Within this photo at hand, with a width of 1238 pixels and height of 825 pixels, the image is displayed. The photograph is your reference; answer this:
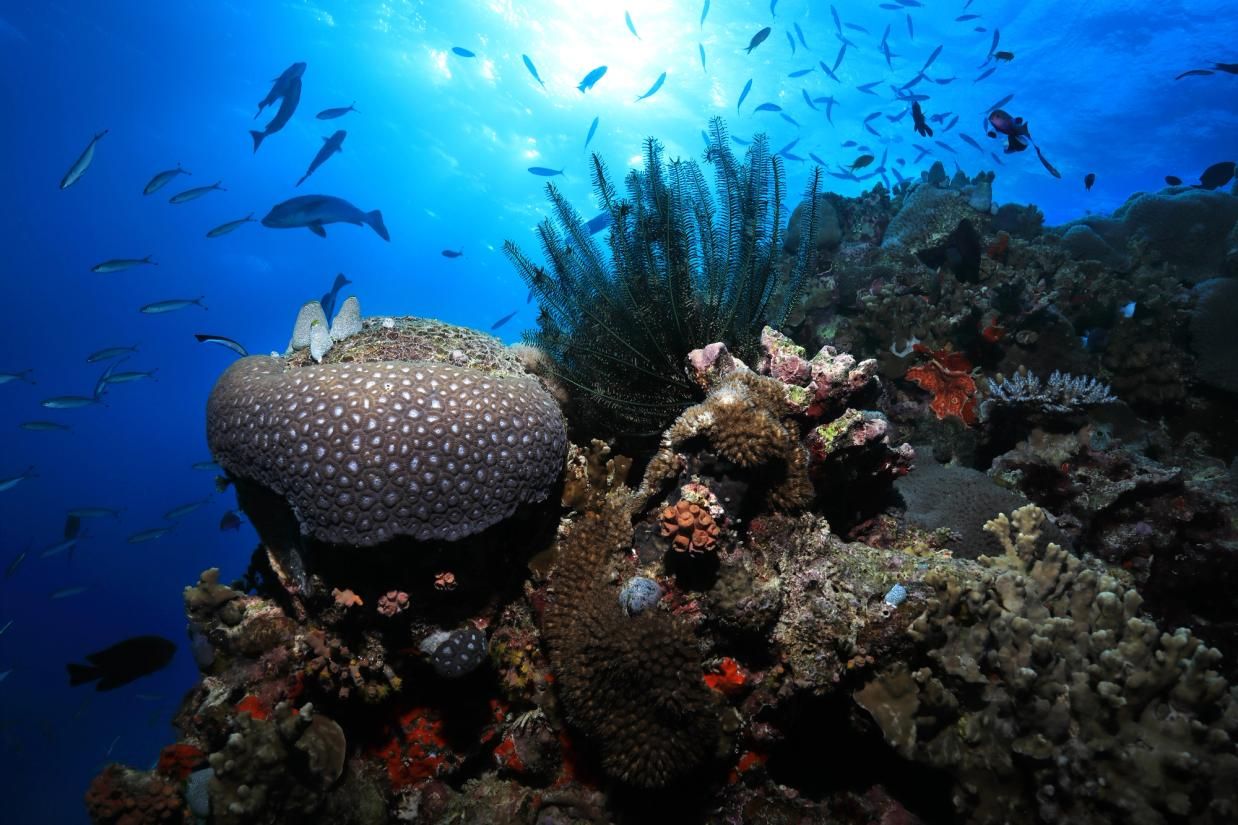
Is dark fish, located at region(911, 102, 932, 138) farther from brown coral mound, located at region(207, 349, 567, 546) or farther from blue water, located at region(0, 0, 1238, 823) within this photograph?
blue water, located at region(0, 0, 1238, 823)

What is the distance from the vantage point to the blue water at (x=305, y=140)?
30.9 m

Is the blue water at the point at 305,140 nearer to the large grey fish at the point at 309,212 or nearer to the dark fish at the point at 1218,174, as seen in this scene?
the large grey fish at the point at 309,212

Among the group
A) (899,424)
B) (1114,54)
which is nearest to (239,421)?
(899,424)

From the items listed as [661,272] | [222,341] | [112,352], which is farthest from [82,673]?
[112,352]

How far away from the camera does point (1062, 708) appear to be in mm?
2641

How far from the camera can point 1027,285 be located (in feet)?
25.6

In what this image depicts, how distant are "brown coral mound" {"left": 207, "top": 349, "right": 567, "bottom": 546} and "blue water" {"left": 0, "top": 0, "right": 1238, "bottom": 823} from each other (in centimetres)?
2484

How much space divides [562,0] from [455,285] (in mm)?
52020

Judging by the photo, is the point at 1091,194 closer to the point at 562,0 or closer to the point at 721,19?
the point at 721,19

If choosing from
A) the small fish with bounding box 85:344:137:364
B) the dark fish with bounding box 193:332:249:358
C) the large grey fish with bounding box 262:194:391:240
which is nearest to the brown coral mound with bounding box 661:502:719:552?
the dark fish with bounding box 193:332:249:358

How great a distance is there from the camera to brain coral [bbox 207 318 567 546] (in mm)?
3125

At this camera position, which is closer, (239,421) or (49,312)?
(239,421)

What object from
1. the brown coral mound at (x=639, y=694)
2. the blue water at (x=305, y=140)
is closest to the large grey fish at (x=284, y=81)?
the brown coral mound at (x=639, y=694)

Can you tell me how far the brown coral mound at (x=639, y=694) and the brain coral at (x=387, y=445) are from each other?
3.50ft
